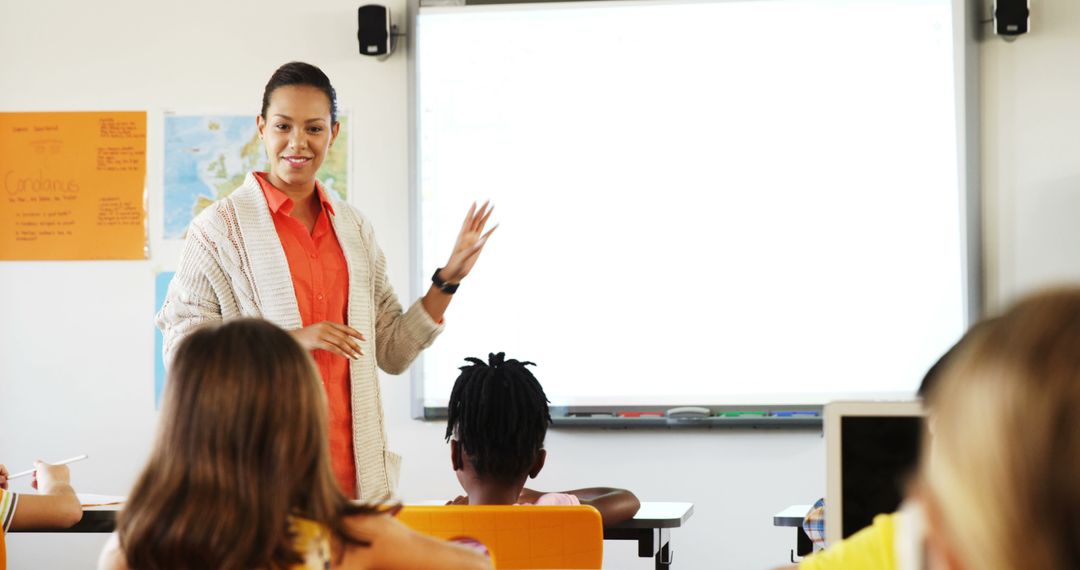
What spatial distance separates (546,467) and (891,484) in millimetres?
2588

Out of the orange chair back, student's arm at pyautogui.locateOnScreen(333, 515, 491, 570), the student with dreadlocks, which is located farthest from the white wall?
student's arm at pyautogui.locateOnScreen(333, 515, 491, 570)

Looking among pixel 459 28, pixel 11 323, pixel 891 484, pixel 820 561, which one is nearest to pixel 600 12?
pixel 459 28

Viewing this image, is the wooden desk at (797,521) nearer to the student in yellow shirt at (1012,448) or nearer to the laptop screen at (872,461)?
the laptop screen at (872,461)

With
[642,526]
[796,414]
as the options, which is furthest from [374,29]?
[642,526]

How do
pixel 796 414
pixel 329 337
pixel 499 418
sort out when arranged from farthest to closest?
pixel 796 414, pixel 499 418, pixel 329 337

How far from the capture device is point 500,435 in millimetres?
2242

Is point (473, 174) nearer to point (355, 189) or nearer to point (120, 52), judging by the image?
point (355, 189)

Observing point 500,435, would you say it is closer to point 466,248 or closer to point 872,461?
A: point 466,248

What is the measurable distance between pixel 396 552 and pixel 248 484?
187mm

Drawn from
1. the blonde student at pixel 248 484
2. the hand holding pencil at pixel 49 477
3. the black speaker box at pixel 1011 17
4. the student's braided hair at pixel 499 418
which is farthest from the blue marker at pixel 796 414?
the blonde student at pixel 248 484

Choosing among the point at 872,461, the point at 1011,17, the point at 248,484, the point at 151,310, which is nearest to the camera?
the point at 248,484

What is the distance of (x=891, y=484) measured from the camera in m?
1.41

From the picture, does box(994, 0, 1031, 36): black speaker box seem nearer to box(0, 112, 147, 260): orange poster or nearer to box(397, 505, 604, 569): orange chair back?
box(397, 505, 604, 569): orange chair back

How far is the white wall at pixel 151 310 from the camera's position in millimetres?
3893
